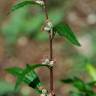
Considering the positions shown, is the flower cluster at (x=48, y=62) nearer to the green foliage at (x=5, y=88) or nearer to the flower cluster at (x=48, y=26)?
the flower cluster at (x=48, y=26)

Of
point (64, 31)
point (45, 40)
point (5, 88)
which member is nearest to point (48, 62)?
point (64, 31)

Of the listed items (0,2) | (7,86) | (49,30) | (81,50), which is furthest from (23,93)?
(49,30)

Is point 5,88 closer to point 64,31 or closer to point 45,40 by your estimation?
point 45,40

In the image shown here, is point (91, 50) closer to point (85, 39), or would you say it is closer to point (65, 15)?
point (85, 39)

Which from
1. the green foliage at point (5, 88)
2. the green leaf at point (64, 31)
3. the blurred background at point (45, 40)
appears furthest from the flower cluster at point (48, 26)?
the blurred background at point (45, 40)

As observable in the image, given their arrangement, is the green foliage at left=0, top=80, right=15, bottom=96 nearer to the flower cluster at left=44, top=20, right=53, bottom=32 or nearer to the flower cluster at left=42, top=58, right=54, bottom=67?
the flower cluster at left=42, top=58, right=54, bottom=67

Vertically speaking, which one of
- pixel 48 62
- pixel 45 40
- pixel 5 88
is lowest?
pixel 48 62

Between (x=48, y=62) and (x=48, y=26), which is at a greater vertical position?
(x=48, y=26)

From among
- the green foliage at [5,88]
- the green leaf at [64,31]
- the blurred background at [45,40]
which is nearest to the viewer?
the green leaf at [64,31]
